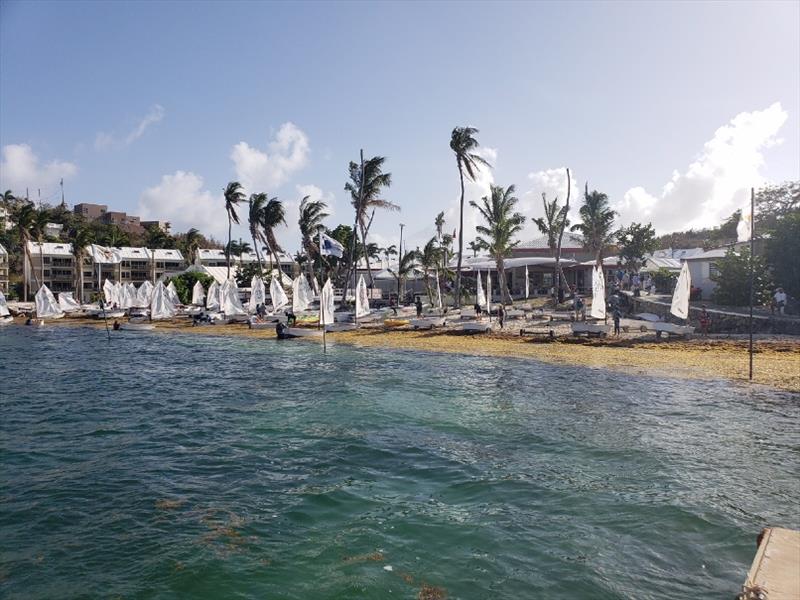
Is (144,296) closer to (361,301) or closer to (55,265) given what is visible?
(361,301)

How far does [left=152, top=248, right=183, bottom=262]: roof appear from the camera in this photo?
102125mm

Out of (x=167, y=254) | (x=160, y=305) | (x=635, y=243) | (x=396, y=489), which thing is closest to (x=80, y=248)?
(x=167, y=254)

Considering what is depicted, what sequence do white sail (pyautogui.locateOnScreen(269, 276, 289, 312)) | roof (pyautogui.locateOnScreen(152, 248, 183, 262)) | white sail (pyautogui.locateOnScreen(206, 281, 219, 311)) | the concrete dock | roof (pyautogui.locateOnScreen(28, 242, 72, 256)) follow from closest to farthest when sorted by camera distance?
the concrete dock → white sail (pyautogui.locateOnScreen(269, 276, 289, 312)) → white sail (pyautogui.locateOnScreen(206, 281, 219, 311)) → roof (pyautogui.locateOnScreen(28, 242, 72, 256)) → roof (pyautogui.locateOnScreen(152, 248, 183, 262))

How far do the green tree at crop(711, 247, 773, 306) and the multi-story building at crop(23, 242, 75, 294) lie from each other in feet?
300

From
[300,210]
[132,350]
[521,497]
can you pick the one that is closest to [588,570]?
[521,497]

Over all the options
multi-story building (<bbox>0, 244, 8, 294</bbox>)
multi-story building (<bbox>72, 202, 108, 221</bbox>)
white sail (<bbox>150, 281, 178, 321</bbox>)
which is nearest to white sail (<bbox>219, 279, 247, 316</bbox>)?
white sail (<bbox>150, 281, 178, 321</bbox>)

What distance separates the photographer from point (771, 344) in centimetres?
2777

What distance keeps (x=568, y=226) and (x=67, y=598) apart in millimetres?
52042

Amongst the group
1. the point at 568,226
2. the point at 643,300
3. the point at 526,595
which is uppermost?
the point at 568,226

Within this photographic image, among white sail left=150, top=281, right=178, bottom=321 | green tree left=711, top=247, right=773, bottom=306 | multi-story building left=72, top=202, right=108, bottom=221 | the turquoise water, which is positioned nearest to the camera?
the turquoise water

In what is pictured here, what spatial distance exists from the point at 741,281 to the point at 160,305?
4663cm

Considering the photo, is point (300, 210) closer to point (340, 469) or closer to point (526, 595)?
point (340, 469)

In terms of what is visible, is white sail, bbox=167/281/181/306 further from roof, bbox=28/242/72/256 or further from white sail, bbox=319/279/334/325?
roof, bbox=28/242/72/256

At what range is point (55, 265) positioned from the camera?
93125 millimetres
